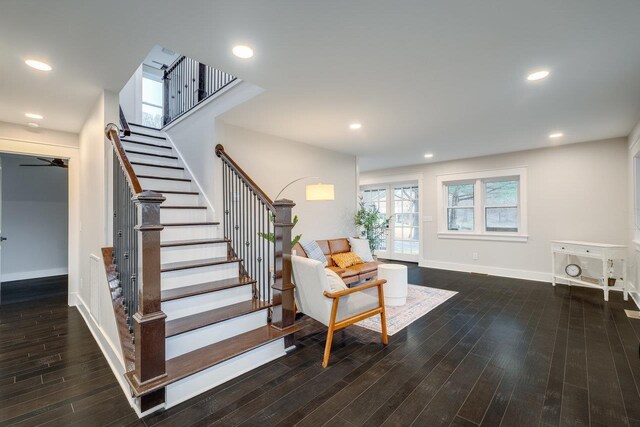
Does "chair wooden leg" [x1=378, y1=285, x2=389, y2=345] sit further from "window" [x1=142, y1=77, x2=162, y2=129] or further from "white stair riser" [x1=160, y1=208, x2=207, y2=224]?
"window" [x1=142, y1=77, x2=162, y2=129]

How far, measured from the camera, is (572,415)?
6.08 feet

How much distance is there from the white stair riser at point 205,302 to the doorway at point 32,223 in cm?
436

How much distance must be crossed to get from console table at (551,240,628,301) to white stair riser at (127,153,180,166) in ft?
21.4

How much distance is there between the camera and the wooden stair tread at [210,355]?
1876mm

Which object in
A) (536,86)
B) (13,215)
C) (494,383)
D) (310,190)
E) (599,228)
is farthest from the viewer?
(13,215)

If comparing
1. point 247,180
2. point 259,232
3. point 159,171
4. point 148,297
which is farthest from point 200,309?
point 159,171

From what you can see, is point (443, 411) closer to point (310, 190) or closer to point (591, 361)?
point (591, 361)

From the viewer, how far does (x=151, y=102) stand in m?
6.75

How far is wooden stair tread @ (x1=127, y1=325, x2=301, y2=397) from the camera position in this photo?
188 centimetres

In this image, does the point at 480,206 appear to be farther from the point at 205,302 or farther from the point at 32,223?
the point at 32,223

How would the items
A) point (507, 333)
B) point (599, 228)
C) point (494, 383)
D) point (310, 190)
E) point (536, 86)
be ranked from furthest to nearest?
point (599, 228), point (310, 190), point (507, 333), point (536, 86), point (494, 383)

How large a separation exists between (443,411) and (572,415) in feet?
2.72

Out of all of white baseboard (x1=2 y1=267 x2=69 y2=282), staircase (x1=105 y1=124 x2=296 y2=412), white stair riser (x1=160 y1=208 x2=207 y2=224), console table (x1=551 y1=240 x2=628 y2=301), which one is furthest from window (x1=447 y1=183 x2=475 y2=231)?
white baseboard (x1=2 y1=267 x2=69 y2=282)

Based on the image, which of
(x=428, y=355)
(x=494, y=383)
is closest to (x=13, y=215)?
(x=428, y=355)
